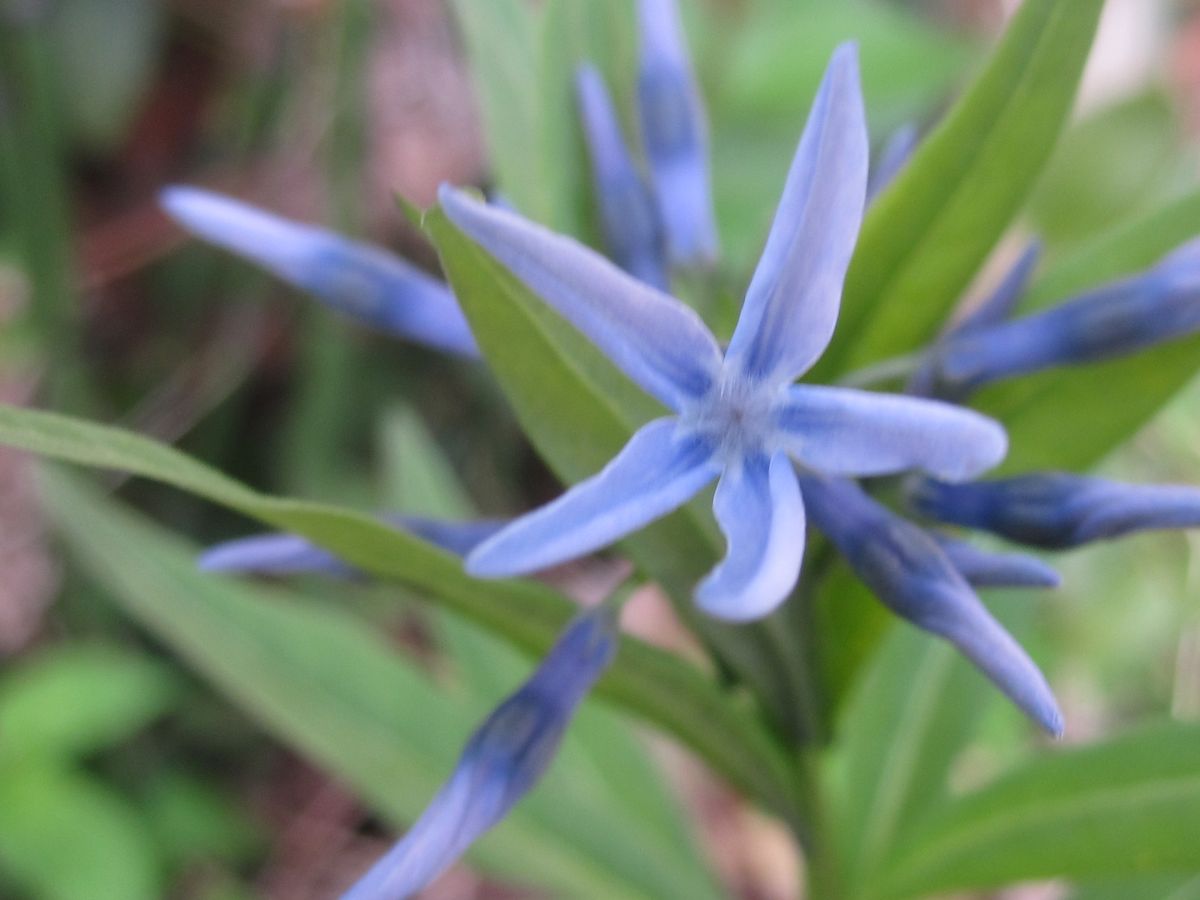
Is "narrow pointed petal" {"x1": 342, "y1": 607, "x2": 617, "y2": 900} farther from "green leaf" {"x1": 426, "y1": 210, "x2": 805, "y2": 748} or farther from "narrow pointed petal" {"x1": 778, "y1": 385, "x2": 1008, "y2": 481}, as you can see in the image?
"narrow pointed petal" {"x1": 778, "y1": 385, "x2": 1008, "y2": 481}

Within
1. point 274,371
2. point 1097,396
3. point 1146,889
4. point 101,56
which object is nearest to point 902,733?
point 1146,889

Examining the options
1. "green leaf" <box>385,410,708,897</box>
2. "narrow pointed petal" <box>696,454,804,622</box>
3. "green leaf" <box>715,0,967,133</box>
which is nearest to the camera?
"narrow pointed petal" <box>696,454,804,622</box>

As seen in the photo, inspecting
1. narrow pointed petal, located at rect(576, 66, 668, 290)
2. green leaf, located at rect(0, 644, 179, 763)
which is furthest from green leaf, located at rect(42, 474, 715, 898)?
narrow pointed petal, located at rect(576, 66, 668, 290)

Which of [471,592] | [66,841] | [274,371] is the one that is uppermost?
[471,592]

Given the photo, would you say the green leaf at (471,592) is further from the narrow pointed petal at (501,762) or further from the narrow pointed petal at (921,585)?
the narrow pointed petal at (921,585)

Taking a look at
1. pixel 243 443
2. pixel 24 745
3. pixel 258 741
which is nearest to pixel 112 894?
pixel 24 745

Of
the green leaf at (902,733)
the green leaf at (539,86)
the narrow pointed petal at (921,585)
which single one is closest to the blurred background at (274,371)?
the green leaf at (902,733)

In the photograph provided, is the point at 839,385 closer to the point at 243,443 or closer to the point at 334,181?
the point at 334,181

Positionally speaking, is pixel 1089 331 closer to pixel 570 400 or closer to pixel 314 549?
pixel 570 400
